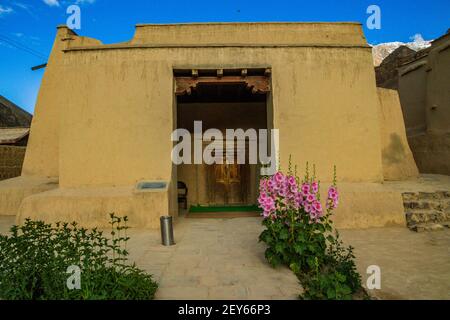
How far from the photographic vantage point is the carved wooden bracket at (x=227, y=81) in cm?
773

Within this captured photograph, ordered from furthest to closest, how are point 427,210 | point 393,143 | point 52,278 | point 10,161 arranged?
point 10,161, point 393,143, point 427,210, point 52,278

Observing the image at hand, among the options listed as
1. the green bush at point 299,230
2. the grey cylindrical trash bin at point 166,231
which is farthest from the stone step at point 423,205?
the grey cylindrical trash bin at point 166,231

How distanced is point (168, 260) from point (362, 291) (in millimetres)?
2789

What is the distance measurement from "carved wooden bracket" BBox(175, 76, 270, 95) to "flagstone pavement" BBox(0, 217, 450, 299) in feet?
12.2

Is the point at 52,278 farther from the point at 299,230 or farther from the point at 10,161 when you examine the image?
the point at 10,161

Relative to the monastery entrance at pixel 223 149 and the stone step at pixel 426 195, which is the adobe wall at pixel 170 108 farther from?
the monastery entrance at pixel 223 149

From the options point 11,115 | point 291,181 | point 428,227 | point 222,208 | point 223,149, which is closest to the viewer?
point 291,181

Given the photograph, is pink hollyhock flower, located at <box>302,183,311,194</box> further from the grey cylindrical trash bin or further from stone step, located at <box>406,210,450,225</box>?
stone step, located at <box>406,210,450,225</box>

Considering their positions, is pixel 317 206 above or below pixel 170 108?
below

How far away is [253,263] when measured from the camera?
4336 mm

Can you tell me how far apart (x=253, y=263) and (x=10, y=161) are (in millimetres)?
12155

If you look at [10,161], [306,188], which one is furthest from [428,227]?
[10,161]

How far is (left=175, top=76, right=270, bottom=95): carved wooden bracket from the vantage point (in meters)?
7.73
